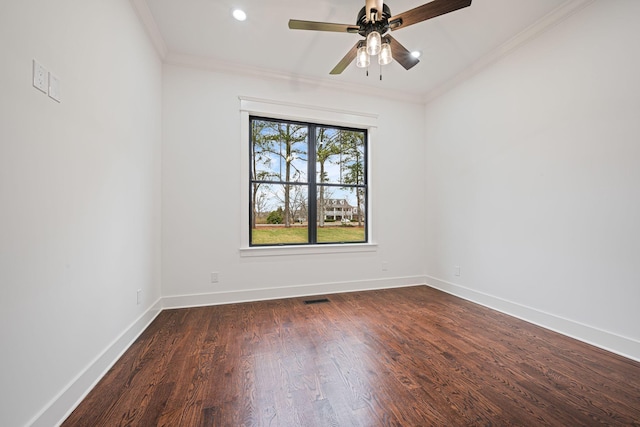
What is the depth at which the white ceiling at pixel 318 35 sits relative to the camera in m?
2.24

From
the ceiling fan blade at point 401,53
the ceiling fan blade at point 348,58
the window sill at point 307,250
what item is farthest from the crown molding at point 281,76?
the window sill at point 307,250

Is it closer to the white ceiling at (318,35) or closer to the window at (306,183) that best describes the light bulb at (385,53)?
the white ceiling at (318,35)

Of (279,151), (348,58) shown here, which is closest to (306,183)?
(279,151)

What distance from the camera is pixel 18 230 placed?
1083mm

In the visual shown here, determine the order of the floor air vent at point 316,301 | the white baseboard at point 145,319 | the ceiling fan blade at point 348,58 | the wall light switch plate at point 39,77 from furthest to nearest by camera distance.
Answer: the floor air vent at point 316,301 → the ceiling fan blade at point 348,58 → the white baseboard at point 145,319 → the wall light switch plate at point 39,77

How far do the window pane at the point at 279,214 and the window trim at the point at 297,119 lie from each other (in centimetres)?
19

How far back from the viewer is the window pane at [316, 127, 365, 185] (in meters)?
3.70

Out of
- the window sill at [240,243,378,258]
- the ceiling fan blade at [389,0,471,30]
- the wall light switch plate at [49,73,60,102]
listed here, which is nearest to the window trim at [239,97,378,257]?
the window sill at [240,243,378,258]

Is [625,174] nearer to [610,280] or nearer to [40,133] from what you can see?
[610,280]

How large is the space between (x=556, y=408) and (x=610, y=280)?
132 centimetres

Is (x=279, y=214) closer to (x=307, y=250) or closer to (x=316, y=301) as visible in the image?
(x=307, y=250)

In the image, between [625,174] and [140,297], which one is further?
[140,297]

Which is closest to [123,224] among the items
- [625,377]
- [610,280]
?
[625,377]

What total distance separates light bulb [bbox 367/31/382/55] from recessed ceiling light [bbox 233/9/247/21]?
127cm
